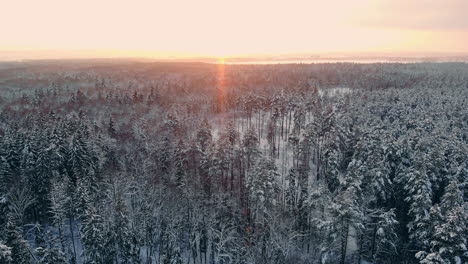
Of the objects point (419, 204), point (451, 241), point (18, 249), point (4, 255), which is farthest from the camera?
point (419, 204)

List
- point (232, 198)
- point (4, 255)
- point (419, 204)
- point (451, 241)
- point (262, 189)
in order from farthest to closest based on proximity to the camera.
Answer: point (232, 198), point (262, 189), point (419, 204), point (451, 241), point (4, 255)

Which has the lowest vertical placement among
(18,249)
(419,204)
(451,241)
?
(18,249)

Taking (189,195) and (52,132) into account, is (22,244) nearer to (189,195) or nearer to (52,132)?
(189,195)

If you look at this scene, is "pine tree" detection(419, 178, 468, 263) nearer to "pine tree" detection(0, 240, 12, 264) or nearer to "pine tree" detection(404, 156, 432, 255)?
"pine tree" detection(404, 156, 432, 255)

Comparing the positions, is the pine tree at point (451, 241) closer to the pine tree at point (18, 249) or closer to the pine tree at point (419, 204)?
the pine tree at point (419, 204)

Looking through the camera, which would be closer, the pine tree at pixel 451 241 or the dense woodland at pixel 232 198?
the pine tree at pixel 451 241

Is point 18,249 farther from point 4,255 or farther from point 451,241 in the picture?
point 451,241

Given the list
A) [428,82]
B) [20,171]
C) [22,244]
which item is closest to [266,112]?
[20,171]

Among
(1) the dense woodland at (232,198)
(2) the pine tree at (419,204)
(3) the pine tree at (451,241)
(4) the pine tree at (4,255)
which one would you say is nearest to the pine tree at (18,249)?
(1) the dense woodland at (232,198)

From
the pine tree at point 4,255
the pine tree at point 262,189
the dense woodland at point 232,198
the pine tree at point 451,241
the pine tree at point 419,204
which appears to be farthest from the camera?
the pine tree at point 262,189

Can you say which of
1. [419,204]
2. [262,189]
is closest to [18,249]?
[262,189]

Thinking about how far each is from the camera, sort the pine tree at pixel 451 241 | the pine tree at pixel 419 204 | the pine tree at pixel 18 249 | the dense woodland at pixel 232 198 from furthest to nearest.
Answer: the dense woodland at pixel 232 198 < the pine tree at pixel 419 204 < the pine tree at pixel 18 249 < the pine tree at pixel 451 241
